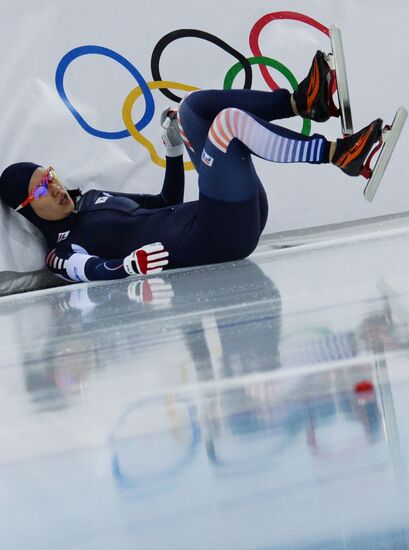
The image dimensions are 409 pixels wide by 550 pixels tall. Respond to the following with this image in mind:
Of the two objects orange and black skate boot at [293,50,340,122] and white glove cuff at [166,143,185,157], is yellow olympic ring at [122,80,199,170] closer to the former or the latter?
white glove cuff at [166,143,185,157]

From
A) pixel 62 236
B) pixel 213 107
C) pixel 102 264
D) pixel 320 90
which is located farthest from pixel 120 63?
pixel 320 90

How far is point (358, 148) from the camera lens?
245cm

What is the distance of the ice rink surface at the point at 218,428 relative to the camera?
74cm

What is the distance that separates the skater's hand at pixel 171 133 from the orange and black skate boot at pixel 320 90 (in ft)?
2.83

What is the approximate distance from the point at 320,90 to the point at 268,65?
127 centimetres

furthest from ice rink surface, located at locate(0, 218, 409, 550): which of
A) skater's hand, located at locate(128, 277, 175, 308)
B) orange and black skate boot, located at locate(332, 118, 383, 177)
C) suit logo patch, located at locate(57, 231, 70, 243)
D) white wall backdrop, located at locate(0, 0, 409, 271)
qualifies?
white wall backdrop, located at locate(0, 0, 409, 271)

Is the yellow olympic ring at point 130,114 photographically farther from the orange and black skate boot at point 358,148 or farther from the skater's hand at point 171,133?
the orange and black skate boot at point 358,148

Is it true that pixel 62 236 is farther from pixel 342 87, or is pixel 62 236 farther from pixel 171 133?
pixel 342 87

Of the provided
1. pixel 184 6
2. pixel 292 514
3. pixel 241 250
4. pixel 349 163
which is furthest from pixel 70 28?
pixel 292 514

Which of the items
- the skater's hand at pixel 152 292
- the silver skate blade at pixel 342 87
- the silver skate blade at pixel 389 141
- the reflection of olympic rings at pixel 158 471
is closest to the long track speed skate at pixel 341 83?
the silver skate blade at pixel 342 87

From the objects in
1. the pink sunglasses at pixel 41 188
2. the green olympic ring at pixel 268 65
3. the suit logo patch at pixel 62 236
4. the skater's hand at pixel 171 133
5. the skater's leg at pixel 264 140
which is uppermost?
the green olympic ring at pixel 268 65

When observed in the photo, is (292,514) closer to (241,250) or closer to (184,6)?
(241,250)

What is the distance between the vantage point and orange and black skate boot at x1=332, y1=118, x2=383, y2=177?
2428 mm

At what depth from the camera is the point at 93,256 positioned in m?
3.22
